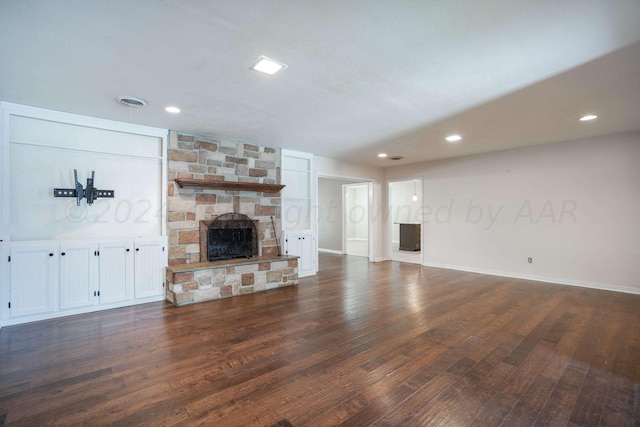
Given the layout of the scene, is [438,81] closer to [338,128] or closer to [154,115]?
[338,128]

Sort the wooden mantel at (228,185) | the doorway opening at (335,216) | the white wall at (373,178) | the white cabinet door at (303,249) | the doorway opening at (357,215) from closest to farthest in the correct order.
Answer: the wooden mantel at (228,185) → the white cabinet door at (303,249) → the white wall at (373,178) → the doorway opening at (335,216) → the doorway opening at (357,215)

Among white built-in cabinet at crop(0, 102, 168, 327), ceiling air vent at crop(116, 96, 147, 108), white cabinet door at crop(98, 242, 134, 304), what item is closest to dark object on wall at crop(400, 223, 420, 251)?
white built-in cabinet at crop(0, 102, 168, 327)

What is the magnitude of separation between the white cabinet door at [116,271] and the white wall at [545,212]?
6.14m

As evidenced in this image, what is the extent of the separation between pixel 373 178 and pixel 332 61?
18.4 ft

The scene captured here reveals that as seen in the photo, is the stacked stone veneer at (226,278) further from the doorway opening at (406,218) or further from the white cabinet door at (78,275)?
the doorway opening at (406,218)

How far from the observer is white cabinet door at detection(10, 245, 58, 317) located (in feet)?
11.2

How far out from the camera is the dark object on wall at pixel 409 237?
9226 millimetres

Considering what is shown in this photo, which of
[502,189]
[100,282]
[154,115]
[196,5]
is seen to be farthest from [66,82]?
[502,189]

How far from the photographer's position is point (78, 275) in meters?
3.78

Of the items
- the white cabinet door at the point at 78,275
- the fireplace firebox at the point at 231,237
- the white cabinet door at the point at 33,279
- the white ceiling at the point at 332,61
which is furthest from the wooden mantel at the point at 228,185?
the white cabinet door at the point at 33,279

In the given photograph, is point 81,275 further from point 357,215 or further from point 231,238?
point 357,215

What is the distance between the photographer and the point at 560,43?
2.23 meters

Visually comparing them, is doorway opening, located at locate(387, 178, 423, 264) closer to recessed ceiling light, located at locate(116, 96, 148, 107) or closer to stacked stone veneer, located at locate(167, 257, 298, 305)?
stacked stone veneer, located at locate(167, 257, 298, 305)

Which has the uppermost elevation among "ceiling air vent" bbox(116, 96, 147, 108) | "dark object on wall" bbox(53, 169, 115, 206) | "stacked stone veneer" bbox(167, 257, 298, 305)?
"ceiling air vent" bbox(116, 96, 147, 108)
